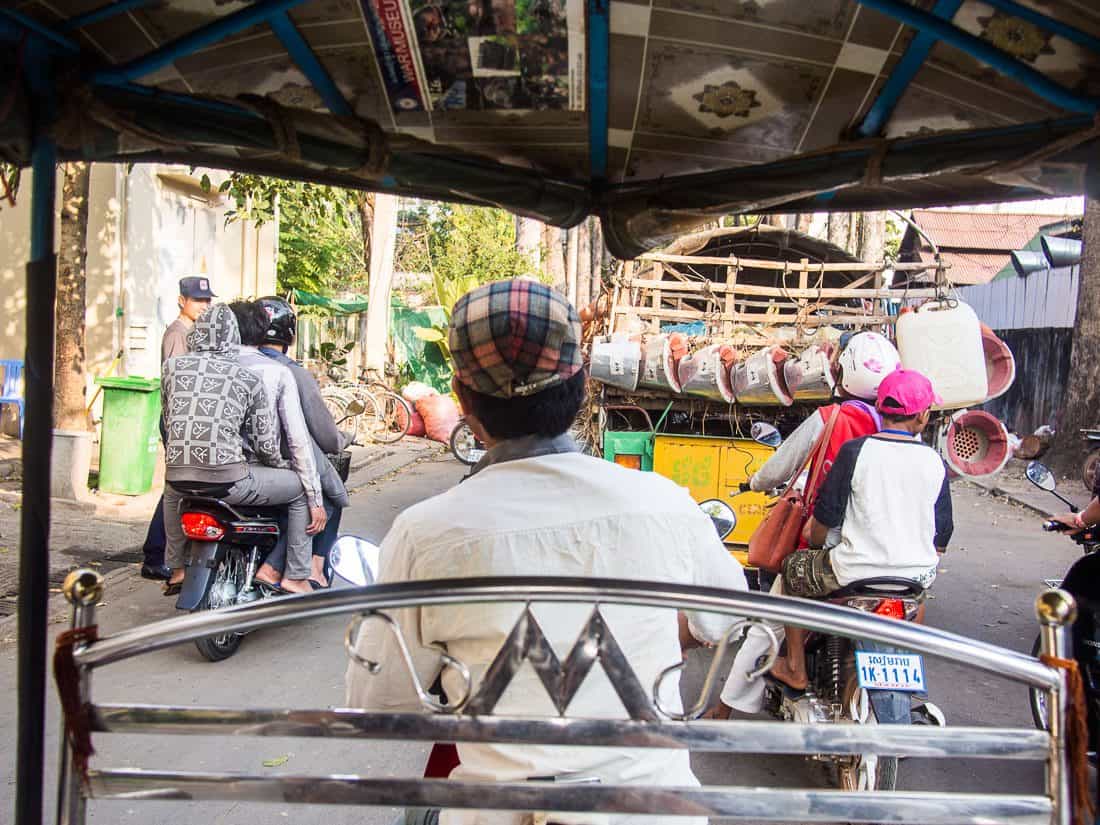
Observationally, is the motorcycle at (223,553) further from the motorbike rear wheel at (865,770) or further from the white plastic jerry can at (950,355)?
the white plastic jerry can at (950,355)

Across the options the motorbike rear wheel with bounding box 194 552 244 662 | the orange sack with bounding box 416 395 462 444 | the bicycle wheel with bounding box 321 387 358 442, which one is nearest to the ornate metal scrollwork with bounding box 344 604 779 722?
the motorbike rear wheel with bounding box 194 552 244 662

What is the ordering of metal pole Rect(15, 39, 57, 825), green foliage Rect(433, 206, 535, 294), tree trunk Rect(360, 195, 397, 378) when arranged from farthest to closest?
green foliage Rect(433, 206, 535, 294), tree trunk Rect(360, 195, 397, 378), metal pole Rect(15, 39, 57, 825)

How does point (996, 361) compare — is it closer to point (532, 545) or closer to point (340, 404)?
point (532, 545)

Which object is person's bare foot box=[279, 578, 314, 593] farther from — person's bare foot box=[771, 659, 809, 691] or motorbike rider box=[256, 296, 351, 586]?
person's bare foot box=[771, 659, 809, 691]

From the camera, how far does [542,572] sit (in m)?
1.55

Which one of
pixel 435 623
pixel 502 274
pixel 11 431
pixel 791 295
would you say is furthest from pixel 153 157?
pixel 502 274

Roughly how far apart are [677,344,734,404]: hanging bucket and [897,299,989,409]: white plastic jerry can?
1.14 m

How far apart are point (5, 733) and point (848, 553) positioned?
3.51 m

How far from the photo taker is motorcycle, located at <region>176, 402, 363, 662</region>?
15.9ft

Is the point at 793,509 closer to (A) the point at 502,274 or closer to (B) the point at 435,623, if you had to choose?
(B) the point at 435,623

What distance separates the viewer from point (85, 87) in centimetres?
239

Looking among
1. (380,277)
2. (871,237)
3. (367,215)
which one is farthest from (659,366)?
(367,215)

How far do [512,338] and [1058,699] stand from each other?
3.18 feet

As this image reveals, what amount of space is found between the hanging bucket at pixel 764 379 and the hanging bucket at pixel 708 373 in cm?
7
